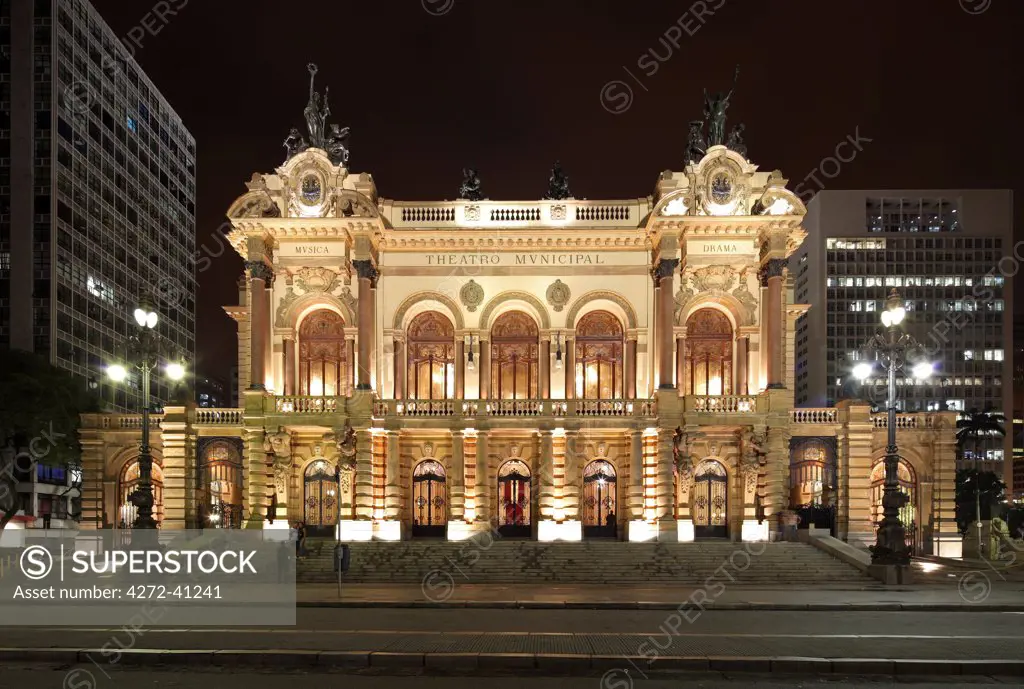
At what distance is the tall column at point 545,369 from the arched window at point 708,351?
5.87 metres

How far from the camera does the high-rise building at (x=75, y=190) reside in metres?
75.6

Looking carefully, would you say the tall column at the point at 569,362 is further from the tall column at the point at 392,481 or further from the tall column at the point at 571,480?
the tall column at the point at 392,481

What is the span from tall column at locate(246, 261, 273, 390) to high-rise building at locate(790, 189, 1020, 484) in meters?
107

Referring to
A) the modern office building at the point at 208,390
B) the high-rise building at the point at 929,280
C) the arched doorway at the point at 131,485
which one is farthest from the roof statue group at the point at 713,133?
the modern office building at the point at 208,390

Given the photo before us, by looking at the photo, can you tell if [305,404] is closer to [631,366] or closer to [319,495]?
[319,495]

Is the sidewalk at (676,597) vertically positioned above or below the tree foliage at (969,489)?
above

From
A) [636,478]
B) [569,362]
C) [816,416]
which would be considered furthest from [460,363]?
[816,416]

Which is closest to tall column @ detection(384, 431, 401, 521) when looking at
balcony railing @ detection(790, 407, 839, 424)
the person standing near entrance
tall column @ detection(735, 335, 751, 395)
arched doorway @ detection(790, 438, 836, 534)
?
tall column @ detection(735, 335, 751, 395)

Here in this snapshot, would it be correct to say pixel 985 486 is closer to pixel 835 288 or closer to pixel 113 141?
pixel 835 288

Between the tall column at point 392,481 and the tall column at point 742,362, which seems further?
the tall column at point 742,362

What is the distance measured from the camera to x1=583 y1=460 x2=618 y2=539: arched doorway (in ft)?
124

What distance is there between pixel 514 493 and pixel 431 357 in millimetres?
6747

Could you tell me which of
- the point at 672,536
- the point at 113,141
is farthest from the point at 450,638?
the point at 113,141

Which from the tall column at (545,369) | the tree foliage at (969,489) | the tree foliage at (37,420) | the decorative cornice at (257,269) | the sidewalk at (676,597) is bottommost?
the tree foliage at (969,489)
